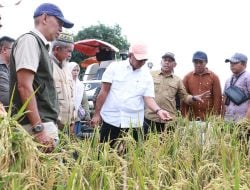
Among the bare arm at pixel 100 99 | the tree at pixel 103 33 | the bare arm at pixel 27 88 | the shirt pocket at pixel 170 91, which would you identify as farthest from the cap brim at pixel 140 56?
the tree at pixel 103 33

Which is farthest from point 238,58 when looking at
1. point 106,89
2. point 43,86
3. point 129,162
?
point 129,162

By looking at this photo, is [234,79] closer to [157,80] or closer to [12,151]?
[157,80]

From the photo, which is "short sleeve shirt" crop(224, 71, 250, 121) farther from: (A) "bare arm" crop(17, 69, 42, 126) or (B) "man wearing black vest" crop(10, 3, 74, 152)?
(A) "bare arm" crop(17, 69, 42, 126)

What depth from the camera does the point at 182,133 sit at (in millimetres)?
3641

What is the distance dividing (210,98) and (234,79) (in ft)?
1.04

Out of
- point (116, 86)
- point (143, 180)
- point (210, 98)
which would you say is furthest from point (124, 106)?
point (143, 180)

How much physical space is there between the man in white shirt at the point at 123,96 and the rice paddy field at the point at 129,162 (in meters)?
0.78

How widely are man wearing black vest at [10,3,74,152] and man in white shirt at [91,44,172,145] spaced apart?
53.4 inches

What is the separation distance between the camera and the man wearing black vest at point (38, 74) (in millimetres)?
2791

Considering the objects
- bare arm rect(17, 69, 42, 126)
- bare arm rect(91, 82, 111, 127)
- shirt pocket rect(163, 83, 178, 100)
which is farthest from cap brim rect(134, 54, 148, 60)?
bare arm rect(17, 69, 42, 126)

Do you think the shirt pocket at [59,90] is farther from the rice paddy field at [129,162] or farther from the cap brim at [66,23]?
the rice paddy field at [129,162]

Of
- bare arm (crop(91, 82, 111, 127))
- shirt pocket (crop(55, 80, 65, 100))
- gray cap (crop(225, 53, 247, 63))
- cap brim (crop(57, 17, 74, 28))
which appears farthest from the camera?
gray cap (crop(225, 53, 247, 63))

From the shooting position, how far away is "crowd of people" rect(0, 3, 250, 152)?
2857 mm

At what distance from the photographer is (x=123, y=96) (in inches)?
175
